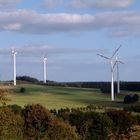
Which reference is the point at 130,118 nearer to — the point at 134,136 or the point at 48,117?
the point at 48,117

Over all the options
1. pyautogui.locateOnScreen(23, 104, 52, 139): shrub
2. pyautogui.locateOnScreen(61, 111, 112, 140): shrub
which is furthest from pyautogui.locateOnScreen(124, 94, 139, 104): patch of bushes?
pyautogui.locateOnScreen(23, 104, 52, 139): shrub

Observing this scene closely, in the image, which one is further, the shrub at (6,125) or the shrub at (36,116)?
the shrub at (36,116)

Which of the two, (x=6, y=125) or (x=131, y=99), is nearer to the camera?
(x=6, y=125)

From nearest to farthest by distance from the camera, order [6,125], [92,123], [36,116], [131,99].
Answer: [6,125], [36,116], [92,123], [131,99]

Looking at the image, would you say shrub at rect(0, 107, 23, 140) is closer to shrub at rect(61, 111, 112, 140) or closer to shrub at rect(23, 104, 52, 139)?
shrub at rect(23, 104, 52, 139)

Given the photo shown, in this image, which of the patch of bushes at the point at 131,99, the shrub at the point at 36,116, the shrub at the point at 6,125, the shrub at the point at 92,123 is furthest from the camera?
the patch of bushes at the point at 131,99

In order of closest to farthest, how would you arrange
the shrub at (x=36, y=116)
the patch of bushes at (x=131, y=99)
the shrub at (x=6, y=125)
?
the shrub at (x=6, y=125)
the shrub at (x=36, y=116)
the patch of bushes at (x=131, y=99)

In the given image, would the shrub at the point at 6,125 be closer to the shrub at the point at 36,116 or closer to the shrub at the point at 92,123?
the shrub at the point at 36,116

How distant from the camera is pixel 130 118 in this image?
6950 cm

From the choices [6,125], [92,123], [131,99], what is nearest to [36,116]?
[92,123]

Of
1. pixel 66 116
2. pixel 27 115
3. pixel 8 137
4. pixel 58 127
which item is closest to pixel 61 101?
pixel 66 116

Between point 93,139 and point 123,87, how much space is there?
5452 inches

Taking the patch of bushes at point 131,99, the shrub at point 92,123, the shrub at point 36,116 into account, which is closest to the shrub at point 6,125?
the shrub at point 36,116

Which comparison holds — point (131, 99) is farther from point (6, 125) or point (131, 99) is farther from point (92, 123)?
point (6, 125)
